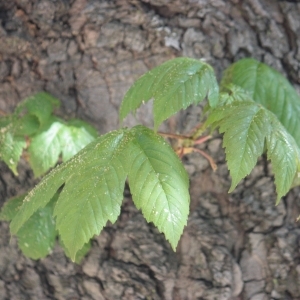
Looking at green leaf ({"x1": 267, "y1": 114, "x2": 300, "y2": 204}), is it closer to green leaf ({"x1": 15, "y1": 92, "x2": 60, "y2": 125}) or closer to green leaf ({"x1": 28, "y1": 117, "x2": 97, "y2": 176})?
green leaf ({"x1": 28, "y1": 117, "x2": 97, "y2": 176})

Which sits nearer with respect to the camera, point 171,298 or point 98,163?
point 98,163

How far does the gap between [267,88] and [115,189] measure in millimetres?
699

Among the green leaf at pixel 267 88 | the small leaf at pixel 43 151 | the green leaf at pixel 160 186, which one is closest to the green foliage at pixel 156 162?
the green leaf at pixel 160 186

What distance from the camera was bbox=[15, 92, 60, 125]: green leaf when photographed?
146cm

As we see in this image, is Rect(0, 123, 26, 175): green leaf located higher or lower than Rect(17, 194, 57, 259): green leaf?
higher

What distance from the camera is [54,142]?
144cm

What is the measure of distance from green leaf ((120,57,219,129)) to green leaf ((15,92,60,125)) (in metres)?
0.36

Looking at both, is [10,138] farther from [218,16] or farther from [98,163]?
[218,16]

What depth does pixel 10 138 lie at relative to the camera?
1.42m

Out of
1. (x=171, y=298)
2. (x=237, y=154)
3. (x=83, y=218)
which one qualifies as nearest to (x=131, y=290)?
(x=171, y=298)

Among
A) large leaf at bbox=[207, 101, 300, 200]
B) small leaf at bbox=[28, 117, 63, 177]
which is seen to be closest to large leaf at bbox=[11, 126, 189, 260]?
large leaf at bbox=[207, 101, 300, 200]

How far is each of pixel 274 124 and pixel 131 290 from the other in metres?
0.76

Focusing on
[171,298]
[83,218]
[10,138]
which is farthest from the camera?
[171,298]

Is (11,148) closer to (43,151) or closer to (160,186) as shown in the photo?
(43,151)
